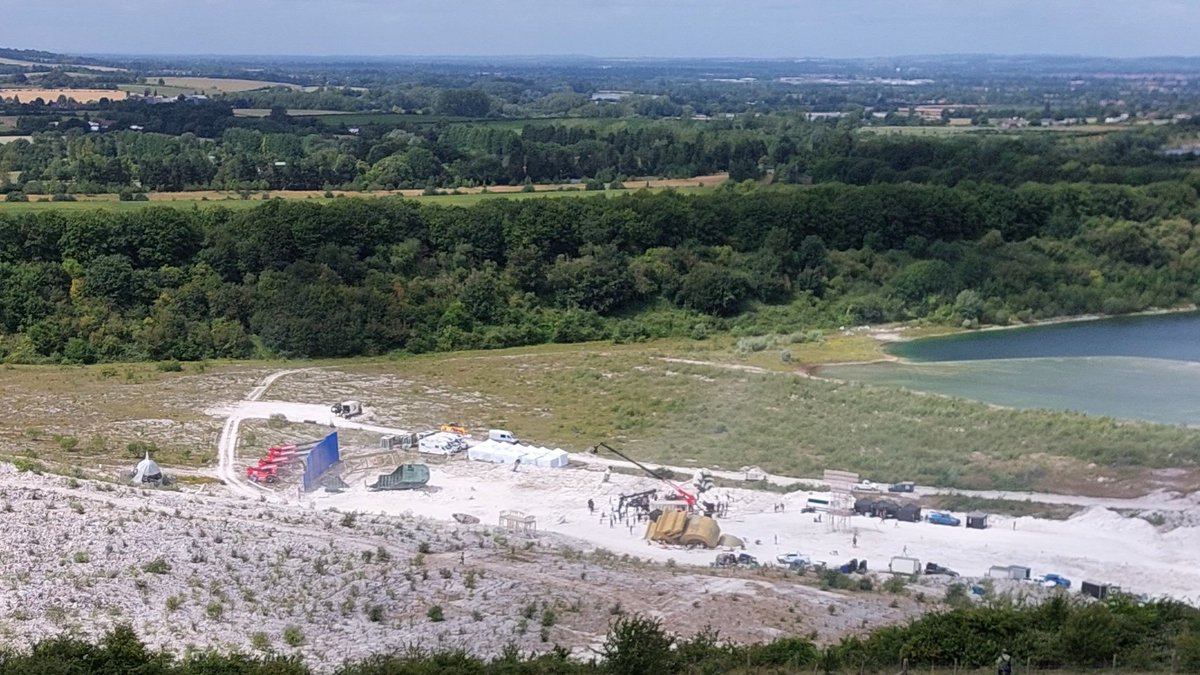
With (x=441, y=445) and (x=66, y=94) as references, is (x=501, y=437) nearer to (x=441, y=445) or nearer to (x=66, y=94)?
(x=441, y=445)

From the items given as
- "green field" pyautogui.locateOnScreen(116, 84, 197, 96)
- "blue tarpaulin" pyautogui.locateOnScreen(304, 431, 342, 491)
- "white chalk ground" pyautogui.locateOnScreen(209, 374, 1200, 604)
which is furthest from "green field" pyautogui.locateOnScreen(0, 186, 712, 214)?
"green field" pyautogui.locateOnScreen(116, 84, 197, 96)

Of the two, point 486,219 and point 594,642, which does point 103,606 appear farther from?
point 486,219

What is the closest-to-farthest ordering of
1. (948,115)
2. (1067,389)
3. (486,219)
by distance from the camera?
(1067,389) < (486,219) < (948,115)

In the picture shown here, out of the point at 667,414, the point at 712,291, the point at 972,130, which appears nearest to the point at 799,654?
the point at 667,414

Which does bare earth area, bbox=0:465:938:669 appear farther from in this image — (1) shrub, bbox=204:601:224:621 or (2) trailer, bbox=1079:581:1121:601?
(2) trailer, bbox=1079:581:1121:601

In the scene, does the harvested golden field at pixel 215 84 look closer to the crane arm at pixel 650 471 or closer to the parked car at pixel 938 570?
the crane arm at pixel 650 471

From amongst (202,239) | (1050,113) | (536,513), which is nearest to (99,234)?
(202,239)

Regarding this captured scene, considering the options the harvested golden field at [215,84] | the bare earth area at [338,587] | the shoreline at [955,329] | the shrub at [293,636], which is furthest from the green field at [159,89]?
the shrub at [293,636]
